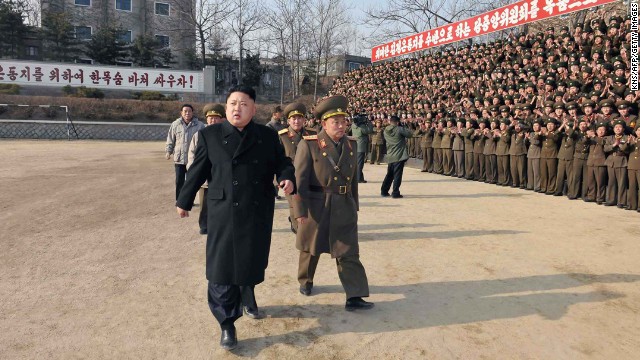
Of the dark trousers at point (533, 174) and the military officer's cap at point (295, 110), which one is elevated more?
the military officer's cap at point (295, 110)

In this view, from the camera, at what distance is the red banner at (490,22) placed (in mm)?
13211

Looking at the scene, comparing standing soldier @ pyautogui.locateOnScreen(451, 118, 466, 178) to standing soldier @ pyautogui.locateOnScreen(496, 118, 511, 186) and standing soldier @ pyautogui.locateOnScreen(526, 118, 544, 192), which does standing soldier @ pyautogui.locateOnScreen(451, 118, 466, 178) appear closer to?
standing soldier @ pyautogui.locateOnScreen(496, 118, 511, 186)

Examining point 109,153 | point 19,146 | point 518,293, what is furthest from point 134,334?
point 19,146

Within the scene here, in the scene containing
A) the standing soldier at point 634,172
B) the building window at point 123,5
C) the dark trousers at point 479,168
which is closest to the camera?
A: the standing soldier at point 634,172

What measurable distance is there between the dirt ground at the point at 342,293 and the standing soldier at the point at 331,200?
0.38 metres

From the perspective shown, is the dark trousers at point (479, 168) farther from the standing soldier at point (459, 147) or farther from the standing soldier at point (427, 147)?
the standing soldier at point (427, 147)

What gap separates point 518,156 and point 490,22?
908 centimetres

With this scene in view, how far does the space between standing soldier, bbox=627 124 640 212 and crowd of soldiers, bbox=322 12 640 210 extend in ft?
0.06

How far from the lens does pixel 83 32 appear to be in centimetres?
3362

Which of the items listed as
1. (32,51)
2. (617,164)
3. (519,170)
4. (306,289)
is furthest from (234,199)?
(32,51)

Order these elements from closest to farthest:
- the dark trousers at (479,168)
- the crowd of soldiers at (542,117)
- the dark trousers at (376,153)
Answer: the crowd of soldiers at (542,117), the dark trousers at (479,168), the dark trousers at (376,153)

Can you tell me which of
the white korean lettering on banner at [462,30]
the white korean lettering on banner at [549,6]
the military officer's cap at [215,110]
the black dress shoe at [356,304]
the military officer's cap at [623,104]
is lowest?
the black dress shoe at [356,304]

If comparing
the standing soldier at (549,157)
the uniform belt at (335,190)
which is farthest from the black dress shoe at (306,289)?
the standing soldier at (549,157)

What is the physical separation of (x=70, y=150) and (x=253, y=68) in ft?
77.8
